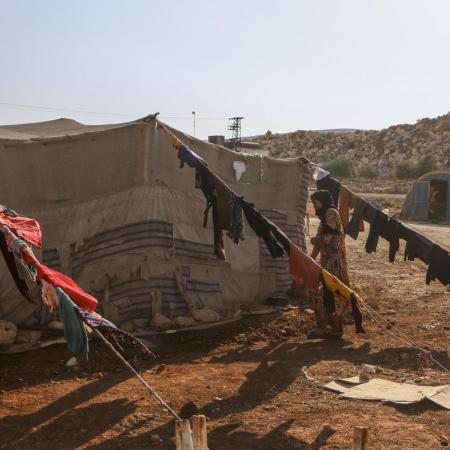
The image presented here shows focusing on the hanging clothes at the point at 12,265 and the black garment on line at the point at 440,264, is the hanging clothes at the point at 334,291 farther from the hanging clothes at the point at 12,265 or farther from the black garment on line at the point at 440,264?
the black garment on line at the point at 440,264

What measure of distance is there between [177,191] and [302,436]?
353 cm

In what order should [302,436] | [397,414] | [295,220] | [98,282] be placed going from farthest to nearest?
[295,220] < [98,282] < [397,414] < [302,436]

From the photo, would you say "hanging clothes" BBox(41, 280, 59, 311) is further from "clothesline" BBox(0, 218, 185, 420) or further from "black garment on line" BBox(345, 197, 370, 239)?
"black garment on line" BBox(345, 197, 370, 239)

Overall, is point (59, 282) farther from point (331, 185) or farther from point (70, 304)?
point (331, 185)

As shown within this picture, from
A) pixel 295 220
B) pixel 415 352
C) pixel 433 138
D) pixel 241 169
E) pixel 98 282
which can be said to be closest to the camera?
pixel 415 352

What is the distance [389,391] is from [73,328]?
2.62m

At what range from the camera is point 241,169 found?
8.09 metres

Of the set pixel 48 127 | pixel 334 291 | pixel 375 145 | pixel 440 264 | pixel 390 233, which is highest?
pixel 375 145

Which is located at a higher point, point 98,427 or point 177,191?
point 177,191

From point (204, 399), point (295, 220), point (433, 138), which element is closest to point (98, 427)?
point (204, 399)

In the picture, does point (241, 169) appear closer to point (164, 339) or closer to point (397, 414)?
point (164, 339)

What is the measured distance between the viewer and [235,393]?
499 cm

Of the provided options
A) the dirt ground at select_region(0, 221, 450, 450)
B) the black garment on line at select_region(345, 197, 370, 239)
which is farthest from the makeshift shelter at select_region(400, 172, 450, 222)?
the dirt ground at select_region(0, 221, 450, 450)

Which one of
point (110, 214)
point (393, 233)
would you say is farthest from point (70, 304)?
Result: point (393, 233)
